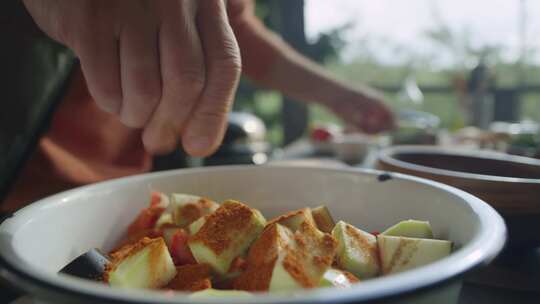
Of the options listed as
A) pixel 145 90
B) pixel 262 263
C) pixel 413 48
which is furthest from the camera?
pixel 413 48

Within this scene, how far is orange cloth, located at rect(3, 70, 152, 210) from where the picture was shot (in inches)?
43.4

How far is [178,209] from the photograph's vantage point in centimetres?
53

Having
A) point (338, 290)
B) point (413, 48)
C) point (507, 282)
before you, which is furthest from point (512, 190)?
point (413, 48)

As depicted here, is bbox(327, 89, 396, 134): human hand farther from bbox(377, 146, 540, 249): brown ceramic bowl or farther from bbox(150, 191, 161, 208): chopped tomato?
bbox(150, 191, 161, 208): chopped tomato

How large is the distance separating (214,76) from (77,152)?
880 mm

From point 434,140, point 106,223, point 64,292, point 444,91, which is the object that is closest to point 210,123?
point 106,223

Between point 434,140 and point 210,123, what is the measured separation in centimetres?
143

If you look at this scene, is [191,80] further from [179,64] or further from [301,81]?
[301,81]

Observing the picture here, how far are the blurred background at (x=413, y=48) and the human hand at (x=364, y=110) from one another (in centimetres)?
190

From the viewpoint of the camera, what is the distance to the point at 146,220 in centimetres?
56

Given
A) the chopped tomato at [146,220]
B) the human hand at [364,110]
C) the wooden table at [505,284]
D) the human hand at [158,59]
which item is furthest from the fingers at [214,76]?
the human hand at [364,110]

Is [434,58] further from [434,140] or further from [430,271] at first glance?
[430,271]

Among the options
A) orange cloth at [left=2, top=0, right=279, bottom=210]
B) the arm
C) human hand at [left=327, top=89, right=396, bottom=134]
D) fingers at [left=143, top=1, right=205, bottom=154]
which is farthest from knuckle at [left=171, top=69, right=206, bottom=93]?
human hand at [left=327, top=89, right=396, bottom=134]

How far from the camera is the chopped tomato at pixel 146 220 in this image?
0.56 metres
